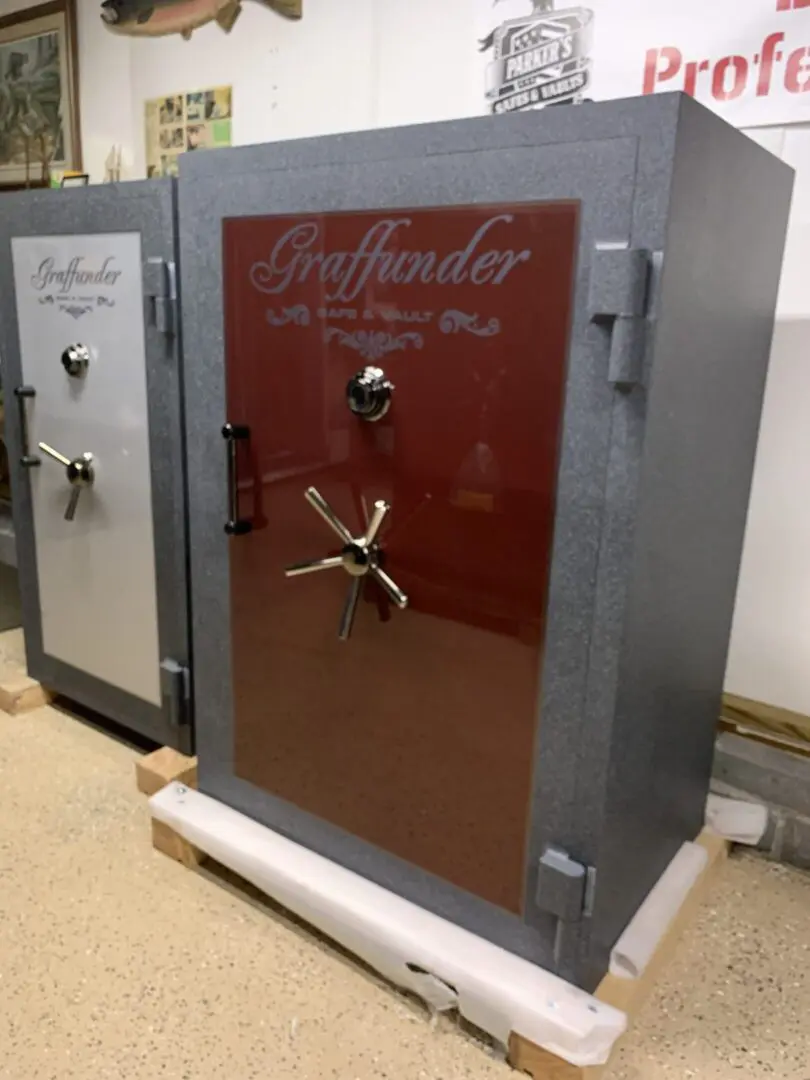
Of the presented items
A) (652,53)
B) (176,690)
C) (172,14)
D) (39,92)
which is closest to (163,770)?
(176,690)

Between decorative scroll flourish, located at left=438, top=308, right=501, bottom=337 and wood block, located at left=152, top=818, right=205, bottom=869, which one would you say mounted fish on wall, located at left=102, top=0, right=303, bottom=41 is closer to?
decorative scroll flourish, located at left=438, top=308, right=501, bottom=337

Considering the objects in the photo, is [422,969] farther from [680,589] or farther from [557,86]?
[557,86]

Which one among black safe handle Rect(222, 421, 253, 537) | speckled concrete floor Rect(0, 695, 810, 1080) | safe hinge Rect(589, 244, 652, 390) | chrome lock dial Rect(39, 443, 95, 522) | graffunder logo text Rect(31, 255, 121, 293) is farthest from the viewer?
chrome lock dial Rect(39, 443, 95, 522)

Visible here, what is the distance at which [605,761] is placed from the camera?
1113 mm

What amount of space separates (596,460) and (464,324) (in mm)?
247

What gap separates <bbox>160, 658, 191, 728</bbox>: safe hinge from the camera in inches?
66.6

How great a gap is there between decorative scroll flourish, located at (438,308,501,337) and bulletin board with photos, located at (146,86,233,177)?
1.24 meters

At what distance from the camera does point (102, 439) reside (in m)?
1.71

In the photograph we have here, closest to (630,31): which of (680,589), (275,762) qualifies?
(680,589)

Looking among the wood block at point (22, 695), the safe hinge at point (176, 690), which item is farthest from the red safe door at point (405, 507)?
the wood block at point (22, 695)

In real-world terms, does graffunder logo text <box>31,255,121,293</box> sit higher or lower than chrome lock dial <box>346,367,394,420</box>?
higher

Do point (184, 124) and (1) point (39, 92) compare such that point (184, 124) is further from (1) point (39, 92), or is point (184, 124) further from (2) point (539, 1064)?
(2) point (539, 1064)

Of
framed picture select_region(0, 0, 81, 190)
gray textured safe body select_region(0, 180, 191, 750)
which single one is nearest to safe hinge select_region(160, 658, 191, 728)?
gray textured safe body select_region(0, 180, 191, 750)

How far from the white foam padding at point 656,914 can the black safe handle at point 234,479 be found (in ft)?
2.80
